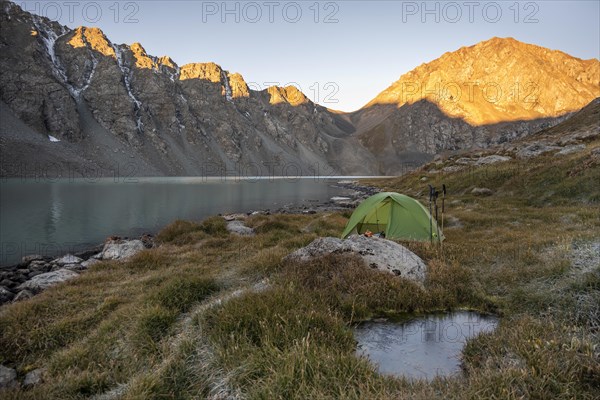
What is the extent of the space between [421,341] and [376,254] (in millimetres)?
3377

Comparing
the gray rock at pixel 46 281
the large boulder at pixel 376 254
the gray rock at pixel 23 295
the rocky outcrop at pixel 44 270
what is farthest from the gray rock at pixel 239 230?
the large boulder at pixel 376 254

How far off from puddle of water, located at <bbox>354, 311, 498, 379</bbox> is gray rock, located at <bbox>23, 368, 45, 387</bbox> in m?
5.56

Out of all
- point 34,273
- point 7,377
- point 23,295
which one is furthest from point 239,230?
point 7,377

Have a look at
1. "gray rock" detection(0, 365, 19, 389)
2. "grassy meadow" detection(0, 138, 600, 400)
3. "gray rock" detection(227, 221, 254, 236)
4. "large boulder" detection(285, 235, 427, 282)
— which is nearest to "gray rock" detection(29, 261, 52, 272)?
"grassy meadow" detection(0, 138, 600, 400)

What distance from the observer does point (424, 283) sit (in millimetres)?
8578

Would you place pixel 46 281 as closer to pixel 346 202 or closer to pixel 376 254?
pixel 376 254

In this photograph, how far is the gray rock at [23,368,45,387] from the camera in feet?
18.5

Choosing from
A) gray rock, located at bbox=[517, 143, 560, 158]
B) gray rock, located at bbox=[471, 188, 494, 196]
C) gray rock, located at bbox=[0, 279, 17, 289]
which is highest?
gray rock, located at bbox=[517, 143, 560, 158]

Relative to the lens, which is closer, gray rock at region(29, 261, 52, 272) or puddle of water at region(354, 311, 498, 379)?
puddle of water at region(354, 311, 498, 379)

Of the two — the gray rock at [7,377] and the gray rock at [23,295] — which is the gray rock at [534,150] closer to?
the gray rock at [23,295]

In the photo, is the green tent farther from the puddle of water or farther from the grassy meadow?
the puddle of water

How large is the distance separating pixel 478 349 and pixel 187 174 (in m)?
191

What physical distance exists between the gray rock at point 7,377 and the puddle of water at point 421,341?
6.05m

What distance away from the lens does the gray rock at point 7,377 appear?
568 cm
